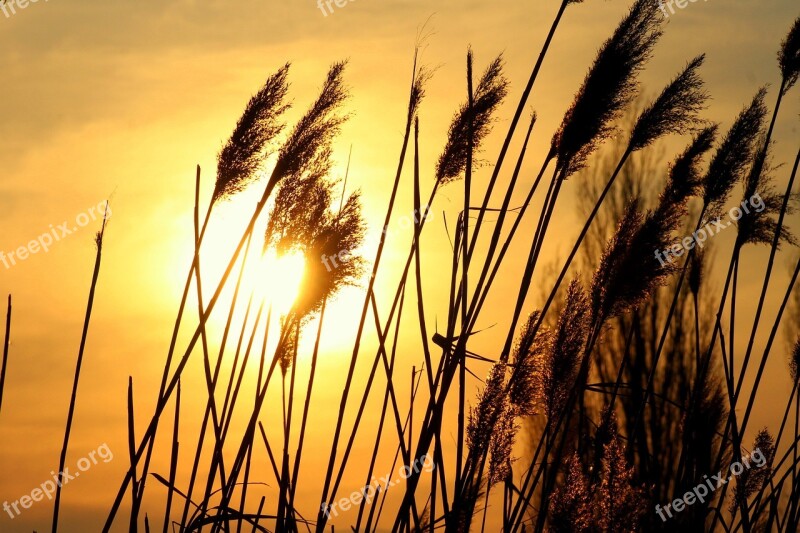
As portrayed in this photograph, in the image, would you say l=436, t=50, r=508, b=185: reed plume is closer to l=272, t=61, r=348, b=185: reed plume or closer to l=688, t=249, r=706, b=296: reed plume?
l=272, t=61, r=348, b=185: reed plume

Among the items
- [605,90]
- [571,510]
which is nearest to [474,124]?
[605,90]

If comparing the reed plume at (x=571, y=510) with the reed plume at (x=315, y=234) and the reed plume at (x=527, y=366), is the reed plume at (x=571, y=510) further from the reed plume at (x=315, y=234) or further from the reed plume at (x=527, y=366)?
the reed plume at (x=315, y=234)

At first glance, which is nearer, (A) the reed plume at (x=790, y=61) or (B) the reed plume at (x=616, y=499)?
(B) the reed plume at (x=616, y=499)

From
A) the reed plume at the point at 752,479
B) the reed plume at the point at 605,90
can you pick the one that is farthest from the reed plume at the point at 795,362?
the reed plume at the point at 605,90

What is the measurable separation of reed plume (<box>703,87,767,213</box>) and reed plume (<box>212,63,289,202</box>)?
2039mm

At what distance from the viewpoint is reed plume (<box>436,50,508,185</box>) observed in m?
2.85

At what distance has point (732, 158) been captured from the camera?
3.94 m

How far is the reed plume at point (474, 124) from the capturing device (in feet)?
9.36

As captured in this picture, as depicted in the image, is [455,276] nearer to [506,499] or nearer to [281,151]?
[281,151]

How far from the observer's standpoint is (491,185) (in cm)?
249

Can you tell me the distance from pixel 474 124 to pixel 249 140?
0.73m

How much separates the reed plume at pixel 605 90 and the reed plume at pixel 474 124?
326mm

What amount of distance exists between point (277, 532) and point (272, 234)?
0.92 m

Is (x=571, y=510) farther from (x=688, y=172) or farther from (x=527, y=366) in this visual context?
(x=688, y=172)
